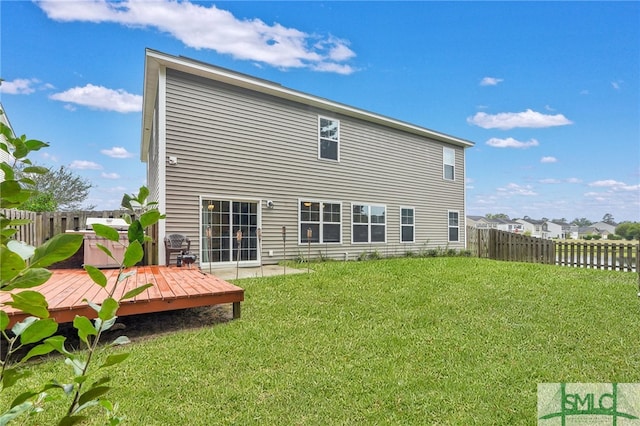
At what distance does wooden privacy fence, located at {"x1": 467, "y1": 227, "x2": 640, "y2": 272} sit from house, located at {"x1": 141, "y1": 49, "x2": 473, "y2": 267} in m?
2.37

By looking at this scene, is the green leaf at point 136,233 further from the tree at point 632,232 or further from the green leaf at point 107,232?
the tree at point 632,232

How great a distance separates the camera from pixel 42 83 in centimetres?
1048

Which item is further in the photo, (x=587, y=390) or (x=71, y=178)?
(x=71, y=178)

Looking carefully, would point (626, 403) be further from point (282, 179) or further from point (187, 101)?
point (187, 101)

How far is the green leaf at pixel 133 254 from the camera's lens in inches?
27.5

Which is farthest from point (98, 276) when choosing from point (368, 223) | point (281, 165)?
point (368, 223)

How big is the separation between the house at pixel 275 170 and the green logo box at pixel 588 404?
724cm

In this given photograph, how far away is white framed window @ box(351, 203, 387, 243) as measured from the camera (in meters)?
12.1

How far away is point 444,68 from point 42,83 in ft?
45.8

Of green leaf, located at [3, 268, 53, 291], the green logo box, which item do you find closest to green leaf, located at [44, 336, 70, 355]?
green leaf, located at [3, 268, 53, 291]

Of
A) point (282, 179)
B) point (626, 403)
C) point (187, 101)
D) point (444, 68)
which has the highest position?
point (444, 68)

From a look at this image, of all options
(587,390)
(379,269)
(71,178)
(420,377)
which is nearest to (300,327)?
(420,377)

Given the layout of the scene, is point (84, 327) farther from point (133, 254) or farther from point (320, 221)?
point (320, 221)

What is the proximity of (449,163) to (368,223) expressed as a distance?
582 cm
